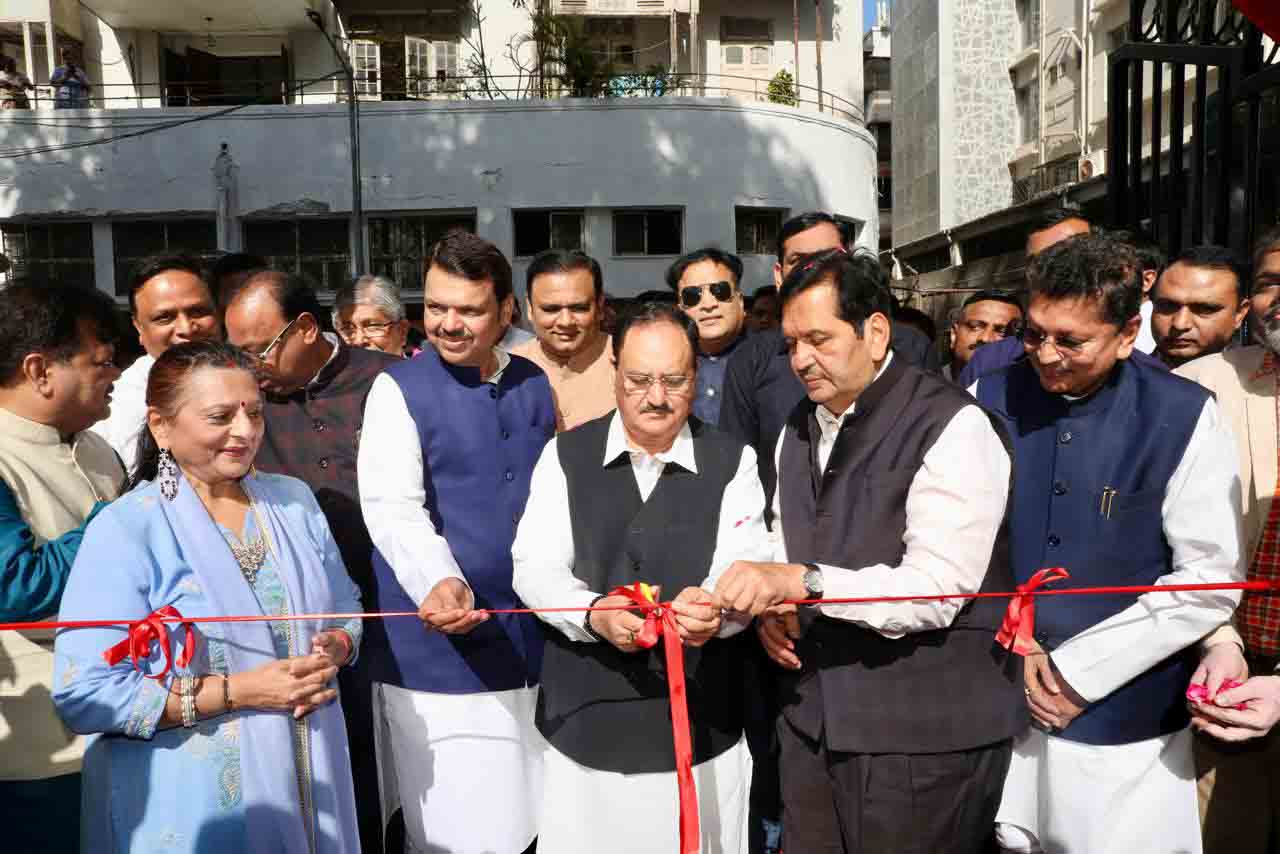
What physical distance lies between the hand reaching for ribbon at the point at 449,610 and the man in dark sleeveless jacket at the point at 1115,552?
1.42 m

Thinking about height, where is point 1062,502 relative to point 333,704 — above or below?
above

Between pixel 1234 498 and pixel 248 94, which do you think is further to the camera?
pixel 248 94

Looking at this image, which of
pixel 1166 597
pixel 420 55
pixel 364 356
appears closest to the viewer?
pixel 1166 597

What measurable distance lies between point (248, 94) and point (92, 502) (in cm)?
1702

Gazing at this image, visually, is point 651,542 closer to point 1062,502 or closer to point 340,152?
point 1062,502

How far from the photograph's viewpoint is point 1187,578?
2508mm

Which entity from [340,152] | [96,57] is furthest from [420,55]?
[96,57]

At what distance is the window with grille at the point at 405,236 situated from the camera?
1620cm

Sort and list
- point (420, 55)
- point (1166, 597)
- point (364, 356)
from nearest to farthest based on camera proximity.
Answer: point (1166, 597) < point (364, 356) < point (420, 55)

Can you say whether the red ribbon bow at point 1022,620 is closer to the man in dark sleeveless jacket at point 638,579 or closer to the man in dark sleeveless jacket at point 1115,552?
the man in dark sleeveless jacket at point 1115,552

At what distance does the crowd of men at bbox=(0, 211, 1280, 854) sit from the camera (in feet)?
7.88

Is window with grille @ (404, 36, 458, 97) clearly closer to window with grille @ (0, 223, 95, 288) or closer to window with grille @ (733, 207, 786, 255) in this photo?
window with grille @ (733, 207, 786, 255)

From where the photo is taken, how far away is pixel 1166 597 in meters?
2.52

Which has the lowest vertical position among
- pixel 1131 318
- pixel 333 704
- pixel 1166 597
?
pixel 333 704
